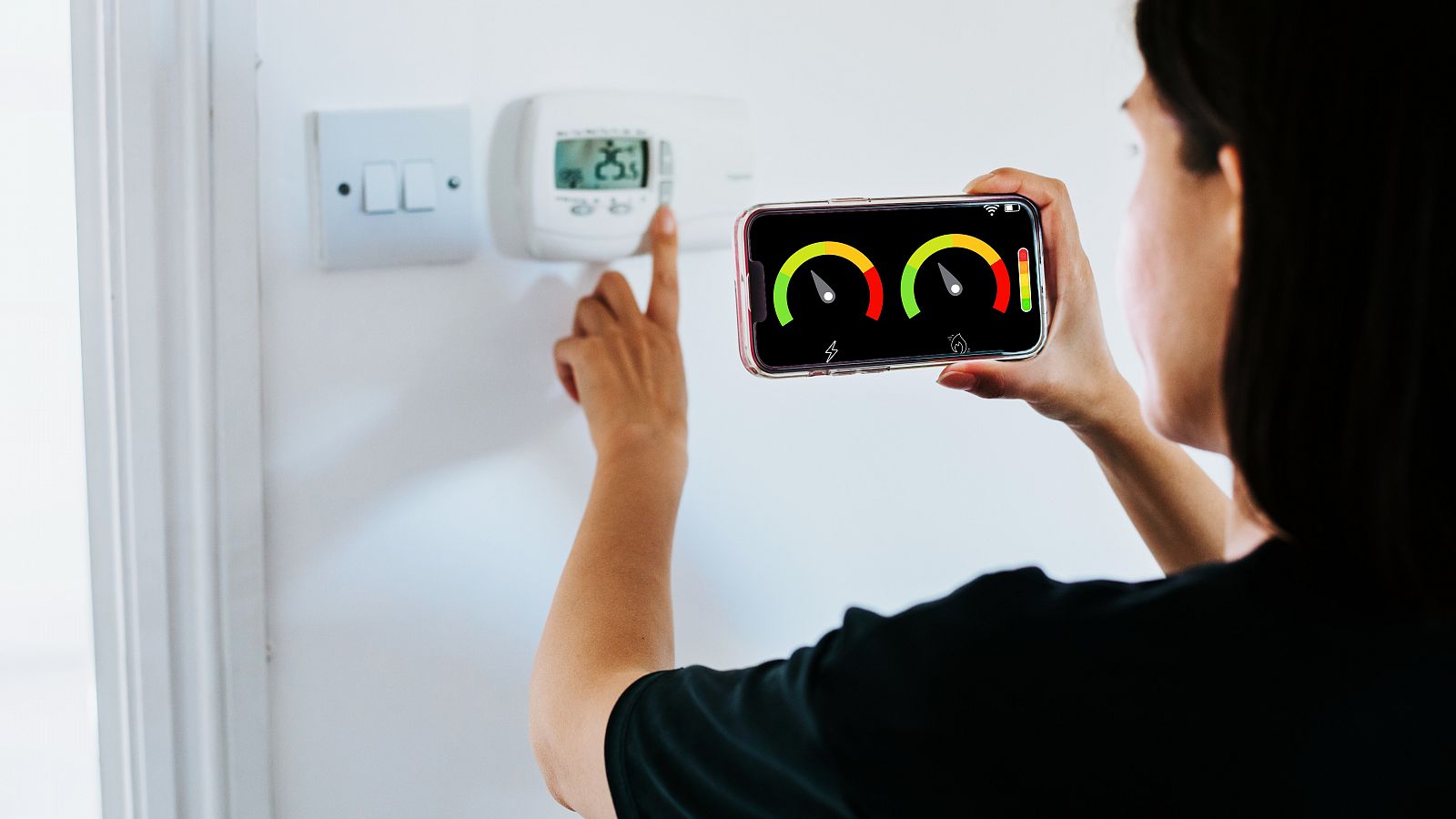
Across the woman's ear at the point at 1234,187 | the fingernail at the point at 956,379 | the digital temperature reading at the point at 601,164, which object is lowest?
the fingernail at the point at 956,379

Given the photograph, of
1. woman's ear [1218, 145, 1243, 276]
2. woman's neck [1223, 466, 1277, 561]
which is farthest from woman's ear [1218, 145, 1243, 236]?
woman's neck [1223, 466, 1277, 561]

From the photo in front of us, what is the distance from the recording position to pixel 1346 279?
1.17ft

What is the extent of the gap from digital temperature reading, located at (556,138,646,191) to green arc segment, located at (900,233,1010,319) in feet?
0.64

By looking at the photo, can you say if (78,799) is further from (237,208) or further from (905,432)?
(905,432)

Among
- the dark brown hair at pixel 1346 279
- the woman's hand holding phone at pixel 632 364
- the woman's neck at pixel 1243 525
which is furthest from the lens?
the woman's hand holding phone at pixel 632 364

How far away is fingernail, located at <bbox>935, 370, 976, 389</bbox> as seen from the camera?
608mm

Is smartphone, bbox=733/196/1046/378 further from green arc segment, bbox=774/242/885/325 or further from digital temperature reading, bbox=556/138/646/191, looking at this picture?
digital temperature reading, bbox=556/138/646/191

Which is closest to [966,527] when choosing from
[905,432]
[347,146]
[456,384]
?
[905,432]

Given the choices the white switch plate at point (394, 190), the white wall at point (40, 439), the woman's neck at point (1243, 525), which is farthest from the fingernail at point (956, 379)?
the white wall at point (40, 439)

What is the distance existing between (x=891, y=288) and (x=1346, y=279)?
0.83ft

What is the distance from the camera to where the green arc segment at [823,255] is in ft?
1.86

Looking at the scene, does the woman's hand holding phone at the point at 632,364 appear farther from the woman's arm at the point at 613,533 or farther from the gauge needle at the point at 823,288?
the gauge needle at the point at 823,288

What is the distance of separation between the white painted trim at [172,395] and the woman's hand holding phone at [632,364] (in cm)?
19

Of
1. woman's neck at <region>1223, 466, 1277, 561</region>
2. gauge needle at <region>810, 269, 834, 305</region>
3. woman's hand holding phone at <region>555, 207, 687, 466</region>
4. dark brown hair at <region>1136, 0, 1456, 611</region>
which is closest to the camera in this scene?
dark brown hair at <region>1136, 0, 1456, 611</region>
